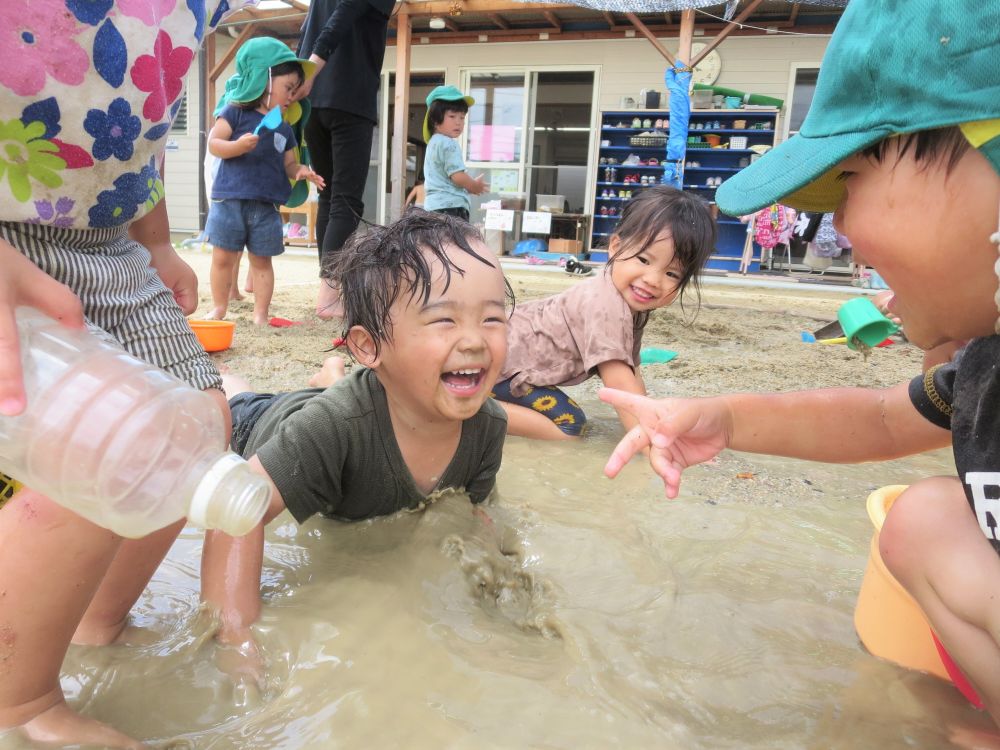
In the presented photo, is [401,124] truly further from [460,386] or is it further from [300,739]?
[300,739]

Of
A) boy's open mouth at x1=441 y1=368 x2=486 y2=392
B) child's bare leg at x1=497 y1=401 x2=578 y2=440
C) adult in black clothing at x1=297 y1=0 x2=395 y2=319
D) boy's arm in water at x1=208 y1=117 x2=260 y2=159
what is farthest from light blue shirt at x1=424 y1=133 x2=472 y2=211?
boy's open mouth at x1=441 y1=368 x2=486 y2=392

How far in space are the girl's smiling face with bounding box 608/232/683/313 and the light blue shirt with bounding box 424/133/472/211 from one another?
3.00 meters

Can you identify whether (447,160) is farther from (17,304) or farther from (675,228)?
(17,304)

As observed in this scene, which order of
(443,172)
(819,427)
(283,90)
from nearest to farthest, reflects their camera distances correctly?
(819,427) < (283,90) < (443,172)

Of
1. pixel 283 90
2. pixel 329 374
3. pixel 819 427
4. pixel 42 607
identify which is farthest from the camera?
pixel 283 90

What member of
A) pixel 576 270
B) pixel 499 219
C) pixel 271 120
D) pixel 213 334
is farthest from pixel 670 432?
pixel 499 219

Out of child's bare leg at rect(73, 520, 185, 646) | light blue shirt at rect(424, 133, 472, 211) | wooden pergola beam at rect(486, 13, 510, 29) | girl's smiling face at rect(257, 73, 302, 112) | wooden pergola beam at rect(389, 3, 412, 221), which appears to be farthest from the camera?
wooden pergola beam at rect(486, 13, 510, 29)

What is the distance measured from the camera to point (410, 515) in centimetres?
175

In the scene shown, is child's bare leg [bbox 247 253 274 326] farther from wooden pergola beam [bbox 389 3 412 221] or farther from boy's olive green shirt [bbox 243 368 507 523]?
wooden pergola beam [bbox 389 3 412 221]

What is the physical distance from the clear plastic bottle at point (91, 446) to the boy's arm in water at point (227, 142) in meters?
3.45

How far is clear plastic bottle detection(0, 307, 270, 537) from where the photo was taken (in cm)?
92

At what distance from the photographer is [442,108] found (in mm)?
5617

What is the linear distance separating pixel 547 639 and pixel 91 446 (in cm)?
78

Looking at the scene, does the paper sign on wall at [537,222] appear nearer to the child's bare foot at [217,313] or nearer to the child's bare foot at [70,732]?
the child's bare foot at [217,313]
